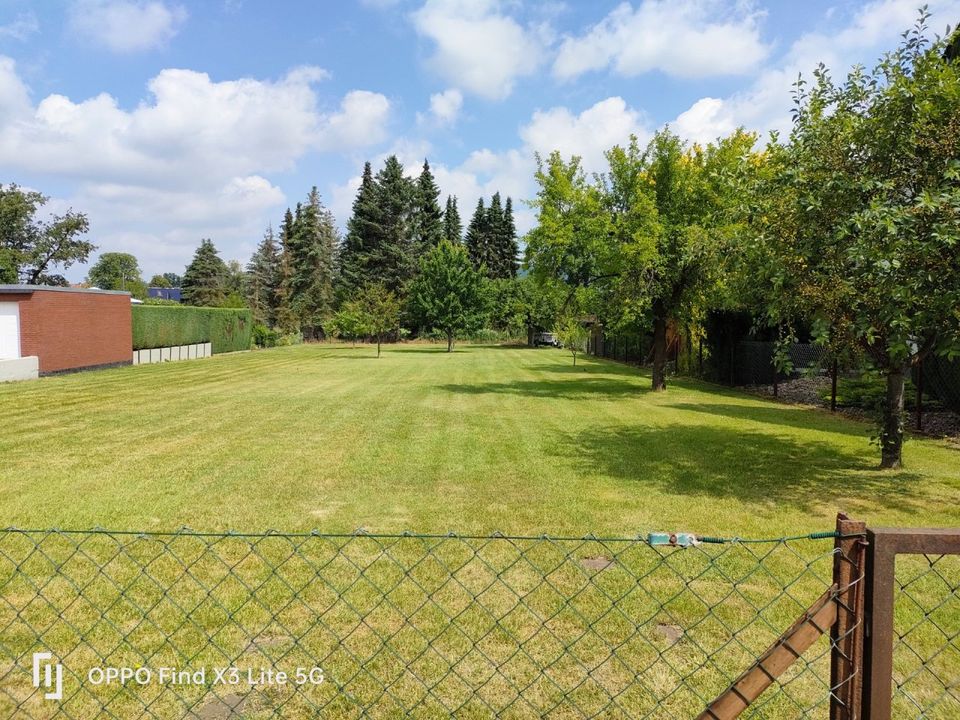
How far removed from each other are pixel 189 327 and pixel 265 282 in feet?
113

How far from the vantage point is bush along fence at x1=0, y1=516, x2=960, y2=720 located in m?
2.16

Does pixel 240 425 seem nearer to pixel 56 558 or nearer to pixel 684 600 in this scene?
pixel 56 558

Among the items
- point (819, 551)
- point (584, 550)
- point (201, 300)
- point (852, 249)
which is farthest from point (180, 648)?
point (201, 300)

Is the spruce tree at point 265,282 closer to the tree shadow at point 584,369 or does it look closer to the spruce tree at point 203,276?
the spruce tree at point 203,276

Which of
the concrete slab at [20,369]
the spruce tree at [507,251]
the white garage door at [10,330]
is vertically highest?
the spruce tree at [507,251]

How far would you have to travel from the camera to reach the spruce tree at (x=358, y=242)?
60875 mm

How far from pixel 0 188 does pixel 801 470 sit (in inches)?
2413

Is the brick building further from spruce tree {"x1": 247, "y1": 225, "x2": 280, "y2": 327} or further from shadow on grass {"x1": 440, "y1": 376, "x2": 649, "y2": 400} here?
spruce tree {"x1": 247, "y1": 225, "x2": 280, "y2": 327}

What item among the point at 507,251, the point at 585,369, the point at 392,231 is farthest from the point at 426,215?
the point at 585,369

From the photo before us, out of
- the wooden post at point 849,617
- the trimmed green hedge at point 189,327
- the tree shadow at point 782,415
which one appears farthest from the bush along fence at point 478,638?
the trimmed green hedge at point 189,327

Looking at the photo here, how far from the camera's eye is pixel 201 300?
65.3 m

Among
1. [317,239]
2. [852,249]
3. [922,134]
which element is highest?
[317,239]

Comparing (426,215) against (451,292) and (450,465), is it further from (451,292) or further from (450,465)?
(450,465)

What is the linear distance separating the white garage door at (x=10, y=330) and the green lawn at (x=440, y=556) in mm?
9632
